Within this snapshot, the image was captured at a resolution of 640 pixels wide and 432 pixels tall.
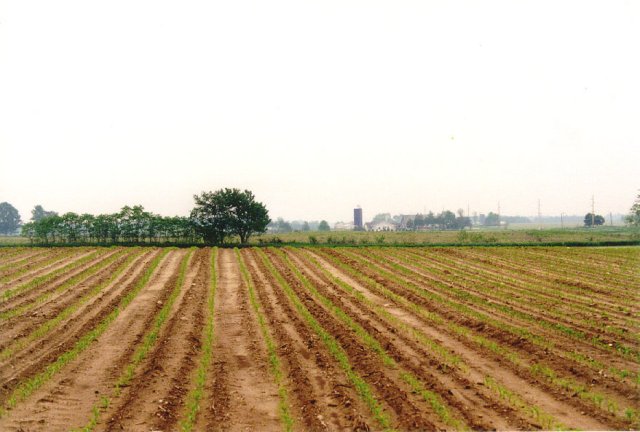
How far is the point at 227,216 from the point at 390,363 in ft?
150

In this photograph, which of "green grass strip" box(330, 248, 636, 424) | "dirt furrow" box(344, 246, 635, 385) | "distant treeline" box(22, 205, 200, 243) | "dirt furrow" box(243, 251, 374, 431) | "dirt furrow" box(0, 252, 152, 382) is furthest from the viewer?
"distant treeline" box(22, 205, 200, 243)

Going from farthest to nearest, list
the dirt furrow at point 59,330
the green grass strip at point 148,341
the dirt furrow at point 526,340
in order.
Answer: the dirt furrow at point 59,330 < the dirt furrow at point 526,340 < the green grass strip at point 148,341

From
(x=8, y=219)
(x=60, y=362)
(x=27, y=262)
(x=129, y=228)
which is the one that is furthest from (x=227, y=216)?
(x=8, y=219)

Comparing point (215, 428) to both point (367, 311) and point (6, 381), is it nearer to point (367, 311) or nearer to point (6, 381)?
point (6, 381)

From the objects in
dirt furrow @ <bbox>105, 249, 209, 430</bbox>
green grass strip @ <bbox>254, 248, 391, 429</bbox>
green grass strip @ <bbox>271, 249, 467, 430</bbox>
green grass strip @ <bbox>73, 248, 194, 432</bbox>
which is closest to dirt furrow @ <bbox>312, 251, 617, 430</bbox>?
green grass strip @ <bbox>271, 249, 467, 430</bbox>

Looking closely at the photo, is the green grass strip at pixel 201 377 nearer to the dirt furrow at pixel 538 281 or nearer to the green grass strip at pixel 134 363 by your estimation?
the green grass strip at pixel 134 363

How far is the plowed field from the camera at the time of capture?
8.16 m

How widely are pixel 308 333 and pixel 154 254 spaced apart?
26495 mm

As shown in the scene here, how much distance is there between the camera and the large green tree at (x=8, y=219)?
121 metres

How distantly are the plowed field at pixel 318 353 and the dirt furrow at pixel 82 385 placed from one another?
0.14 feet

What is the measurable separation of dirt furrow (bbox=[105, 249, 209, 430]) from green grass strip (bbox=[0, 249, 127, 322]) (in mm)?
5581

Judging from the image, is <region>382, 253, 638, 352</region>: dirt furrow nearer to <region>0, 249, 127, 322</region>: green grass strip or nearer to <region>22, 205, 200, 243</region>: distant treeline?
<region>0, 249, 127, 322</region>: green grass strip

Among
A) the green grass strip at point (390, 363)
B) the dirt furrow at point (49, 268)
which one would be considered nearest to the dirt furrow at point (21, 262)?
the dirt furrow at point (49, 268)

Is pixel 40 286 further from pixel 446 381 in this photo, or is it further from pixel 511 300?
pixel 511 300
